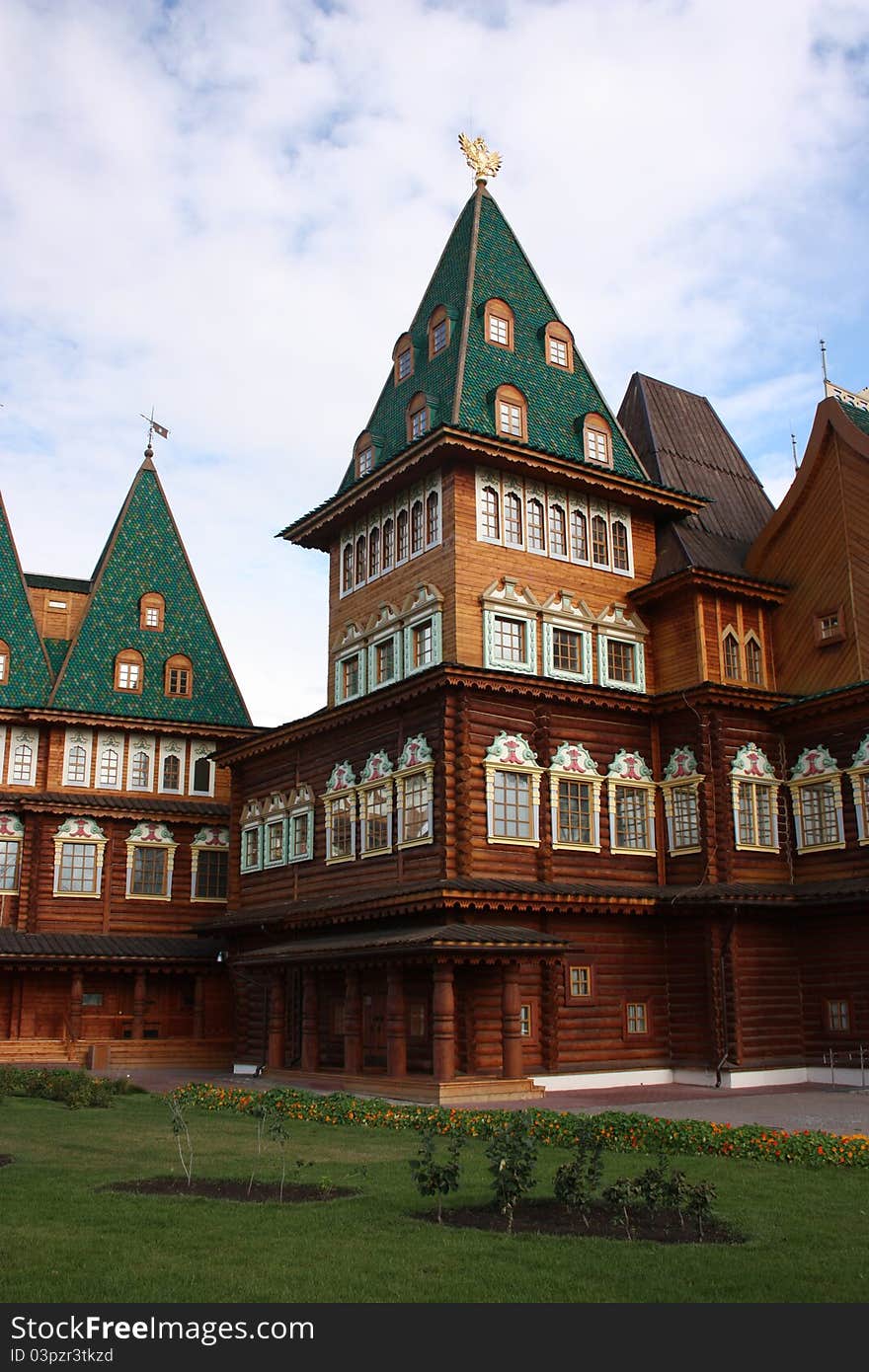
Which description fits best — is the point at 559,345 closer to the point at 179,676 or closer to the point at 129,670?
the point at 179,676

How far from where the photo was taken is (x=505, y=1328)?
24.1 ft

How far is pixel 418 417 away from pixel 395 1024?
15.6 m

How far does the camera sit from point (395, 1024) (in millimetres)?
24594

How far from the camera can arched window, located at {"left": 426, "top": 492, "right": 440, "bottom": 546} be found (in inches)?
1179

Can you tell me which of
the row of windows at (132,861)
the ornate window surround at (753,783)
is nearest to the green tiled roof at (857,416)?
the ornate window surround at (753,783)

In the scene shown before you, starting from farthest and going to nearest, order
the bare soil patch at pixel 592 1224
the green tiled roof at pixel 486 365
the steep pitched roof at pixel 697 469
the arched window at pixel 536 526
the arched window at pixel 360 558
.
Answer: the arched window at pixel 360 558 → the steep pitched roof at pixel 697 469 → the green tiled roof at pixel 486 365 → the arched window at pixel 536 526 → the bare soil patch at pixel 592 1224

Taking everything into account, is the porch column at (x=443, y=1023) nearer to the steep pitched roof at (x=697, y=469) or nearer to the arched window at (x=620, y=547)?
the arched window at (x=620, y=547)

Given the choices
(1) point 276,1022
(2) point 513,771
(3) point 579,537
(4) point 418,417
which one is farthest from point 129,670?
(2) point 513,771

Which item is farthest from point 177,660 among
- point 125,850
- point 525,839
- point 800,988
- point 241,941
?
point 800,988

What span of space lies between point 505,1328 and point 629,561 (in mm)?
26175

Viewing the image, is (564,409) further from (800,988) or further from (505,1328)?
(505,1328)

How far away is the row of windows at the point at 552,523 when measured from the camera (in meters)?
29.9

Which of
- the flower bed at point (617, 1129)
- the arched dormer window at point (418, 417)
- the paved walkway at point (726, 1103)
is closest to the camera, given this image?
the flower bed at point (617, 1129)

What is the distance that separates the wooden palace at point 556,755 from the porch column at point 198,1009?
14.3 feet
